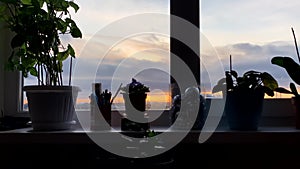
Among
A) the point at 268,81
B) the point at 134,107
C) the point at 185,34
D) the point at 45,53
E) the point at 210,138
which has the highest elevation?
the point at 185,34

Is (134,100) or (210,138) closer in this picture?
(210,138)

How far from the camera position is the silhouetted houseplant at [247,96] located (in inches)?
53.2

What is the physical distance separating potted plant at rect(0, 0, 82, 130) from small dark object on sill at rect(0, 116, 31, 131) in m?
0.17

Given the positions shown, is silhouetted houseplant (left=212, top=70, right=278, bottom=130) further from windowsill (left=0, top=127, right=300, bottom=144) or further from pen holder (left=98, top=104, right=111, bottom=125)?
pen holder (left=98, top=104, right=111, bottom=125)

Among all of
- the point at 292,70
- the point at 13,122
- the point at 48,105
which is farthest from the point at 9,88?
the point at 292,70

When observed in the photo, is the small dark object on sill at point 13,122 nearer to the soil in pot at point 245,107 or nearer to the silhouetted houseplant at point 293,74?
the soil in pot at point 245,107

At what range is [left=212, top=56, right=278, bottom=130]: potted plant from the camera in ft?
4.43

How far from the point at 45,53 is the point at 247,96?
2.55 ft

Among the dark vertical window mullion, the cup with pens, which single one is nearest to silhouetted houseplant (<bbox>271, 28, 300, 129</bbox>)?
the dark vertical window mullion

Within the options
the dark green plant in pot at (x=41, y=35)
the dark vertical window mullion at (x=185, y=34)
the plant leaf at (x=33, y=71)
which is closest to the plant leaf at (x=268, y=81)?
the dark vertical window mullion at (x=185, y=34)

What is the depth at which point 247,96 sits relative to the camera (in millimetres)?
1349

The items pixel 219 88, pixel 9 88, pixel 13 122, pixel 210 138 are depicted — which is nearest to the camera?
pixel 210 138

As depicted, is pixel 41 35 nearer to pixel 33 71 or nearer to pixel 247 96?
pixel 33 71

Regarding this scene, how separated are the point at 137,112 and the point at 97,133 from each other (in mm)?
184
